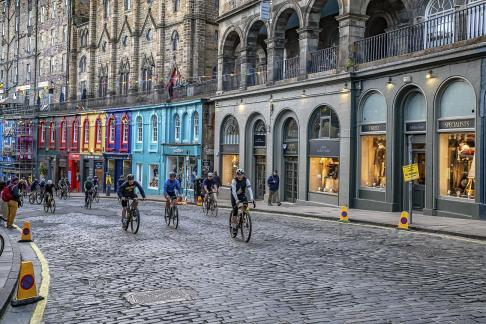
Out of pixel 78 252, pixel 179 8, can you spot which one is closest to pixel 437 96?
pixel 78 252

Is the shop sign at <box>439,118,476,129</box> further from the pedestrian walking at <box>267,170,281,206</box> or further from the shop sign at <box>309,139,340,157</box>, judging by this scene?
the pedestrian walking at <box>267,170,281,206</box>

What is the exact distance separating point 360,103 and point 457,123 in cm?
570

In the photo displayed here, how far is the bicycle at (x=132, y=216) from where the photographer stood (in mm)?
15884

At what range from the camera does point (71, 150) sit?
5641 centimetres

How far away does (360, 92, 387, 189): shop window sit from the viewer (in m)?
23.7

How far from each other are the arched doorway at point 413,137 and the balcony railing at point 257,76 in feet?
37.9

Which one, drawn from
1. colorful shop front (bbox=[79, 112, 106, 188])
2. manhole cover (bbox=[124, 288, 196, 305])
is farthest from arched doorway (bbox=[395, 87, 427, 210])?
colorful shop front (bbox=[79, 112, 106, 188])

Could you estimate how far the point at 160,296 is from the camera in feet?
26.8

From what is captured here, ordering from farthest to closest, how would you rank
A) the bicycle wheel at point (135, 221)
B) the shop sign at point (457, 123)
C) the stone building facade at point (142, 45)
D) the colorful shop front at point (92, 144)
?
the colorful shop front at point (92, 144) → the stone building facade at point (142, 45) → the shop sign at point (457, 123) → the bicycle wheel at point (135, 221)

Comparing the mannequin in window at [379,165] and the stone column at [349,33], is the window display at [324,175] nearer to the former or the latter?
the mannequin in window at [379,165]

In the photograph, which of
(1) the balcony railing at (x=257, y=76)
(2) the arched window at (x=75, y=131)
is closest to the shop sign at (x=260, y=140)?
(1) the balcony railing at (x=257, y=76)

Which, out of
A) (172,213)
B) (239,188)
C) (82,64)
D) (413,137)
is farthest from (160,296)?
(82,64)

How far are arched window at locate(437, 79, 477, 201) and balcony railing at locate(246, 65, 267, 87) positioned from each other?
14.0m

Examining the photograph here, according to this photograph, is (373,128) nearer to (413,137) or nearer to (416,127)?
(413,137)
